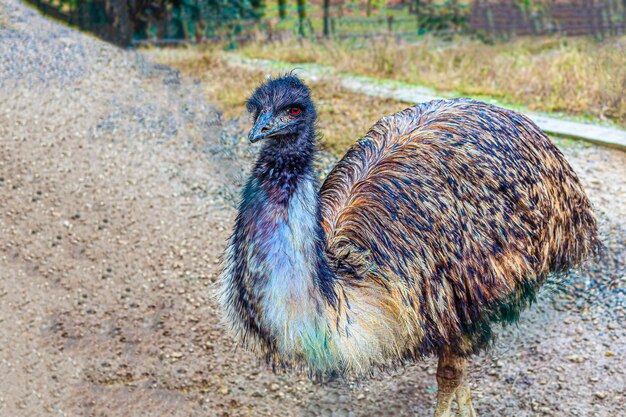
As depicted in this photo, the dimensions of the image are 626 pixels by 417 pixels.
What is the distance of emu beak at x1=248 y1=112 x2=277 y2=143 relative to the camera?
300 centimetres

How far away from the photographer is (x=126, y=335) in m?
5.07

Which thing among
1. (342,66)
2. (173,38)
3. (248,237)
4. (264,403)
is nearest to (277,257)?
(248,237)

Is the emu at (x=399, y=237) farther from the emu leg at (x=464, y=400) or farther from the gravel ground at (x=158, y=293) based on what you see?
the gravel ground at (x=158, y=293)

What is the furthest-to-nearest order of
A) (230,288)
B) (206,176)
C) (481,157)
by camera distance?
(206,176) < (481,157) < (230,288)

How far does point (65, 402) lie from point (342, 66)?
6.39 meters

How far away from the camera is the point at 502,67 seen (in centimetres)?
954

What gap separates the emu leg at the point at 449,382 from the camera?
3727 millimetres

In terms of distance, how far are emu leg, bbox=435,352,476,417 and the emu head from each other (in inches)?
52.9

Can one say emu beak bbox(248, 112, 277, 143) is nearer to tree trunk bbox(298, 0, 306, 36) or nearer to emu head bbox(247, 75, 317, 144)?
emu head bbox(247, 75, 317, 144)

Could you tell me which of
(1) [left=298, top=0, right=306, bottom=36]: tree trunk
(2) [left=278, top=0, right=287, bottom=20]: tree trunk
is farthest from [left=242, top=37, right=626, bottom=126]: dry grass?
(2) [left=278, top=0, right=287, bottom=20]: tree trunk

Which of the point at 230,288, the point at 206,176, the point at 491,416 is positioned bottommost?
the point at 491,416

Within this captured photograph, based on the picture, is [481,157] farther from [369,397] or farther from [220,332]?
[220,332]

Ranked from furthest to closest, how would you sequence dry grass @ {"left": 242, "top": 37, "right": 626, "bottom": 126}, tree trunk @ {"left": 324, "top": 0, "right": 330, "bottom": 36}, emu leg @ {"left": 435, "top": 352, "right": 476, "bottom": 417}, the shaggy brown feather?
tree trunk @ {"left": 324, "top": 0, "right": 330, "bottom": 36} → dry grass @ {"left": 242, "top": 37, "right": 626, "bottom": 126} → emu leg @ {"left": 435, "top": 352, "right": 476, "bottom": 417} → the shaggy brown feather

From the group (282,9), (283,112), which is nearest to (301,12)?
(282,9)
